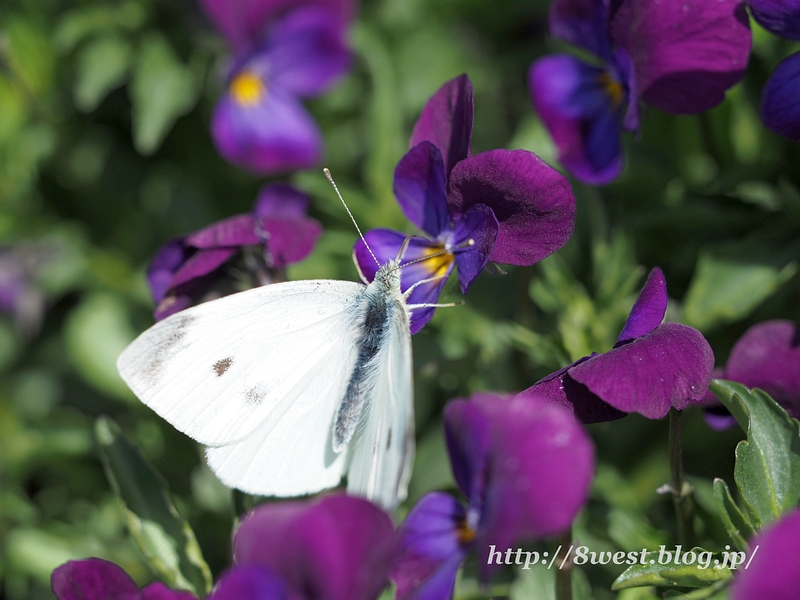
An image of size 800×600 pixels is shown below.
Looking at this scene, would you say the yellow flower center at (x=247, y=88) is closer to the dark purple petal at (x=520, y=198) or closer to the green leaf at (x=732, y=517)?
the dark purple petal at (x=520, y=198)

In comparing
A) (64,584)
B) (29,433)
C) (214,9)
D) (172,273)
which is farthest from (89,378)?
(64,584)

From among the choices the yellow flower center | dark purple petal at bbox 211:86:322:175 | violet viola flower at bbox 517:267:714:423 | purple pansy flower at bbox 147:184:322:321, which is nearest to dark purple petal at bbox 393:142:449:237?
purple pansy flower at bbox 147:184:322:321

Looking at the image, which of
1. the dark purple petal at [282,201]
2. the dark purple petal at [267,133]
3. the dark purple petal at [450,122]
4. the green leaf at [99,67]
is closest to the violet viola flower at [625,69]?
the dark purple petal at [450,122]

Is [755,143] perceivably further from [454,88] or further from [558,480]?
[558,480]

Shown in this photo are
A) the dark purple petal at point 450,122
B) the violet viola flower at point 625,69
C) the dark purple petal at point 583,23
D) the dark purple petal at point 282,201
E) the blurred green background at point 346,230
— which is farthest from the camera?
the dark purple petal at point 282,201

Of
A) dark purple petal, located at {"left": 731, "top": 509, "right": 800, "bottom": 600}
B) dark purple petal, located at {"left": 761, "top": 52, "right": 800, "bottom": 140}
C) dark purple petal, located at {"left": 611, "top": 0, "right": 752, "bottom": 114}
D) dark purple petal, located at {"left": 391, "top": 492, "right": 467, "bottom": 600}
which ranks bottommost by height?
dark purple petal, located at {"left": 391, "top": 492, "right": 467, "bottom": 600}

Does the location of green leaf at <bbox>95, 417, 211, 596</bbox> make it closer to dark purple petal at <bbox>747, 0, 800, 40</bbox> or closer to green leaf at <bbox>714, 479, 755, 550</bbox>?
green leaf at <bbox>714, 479, 755, 550</bbox>
